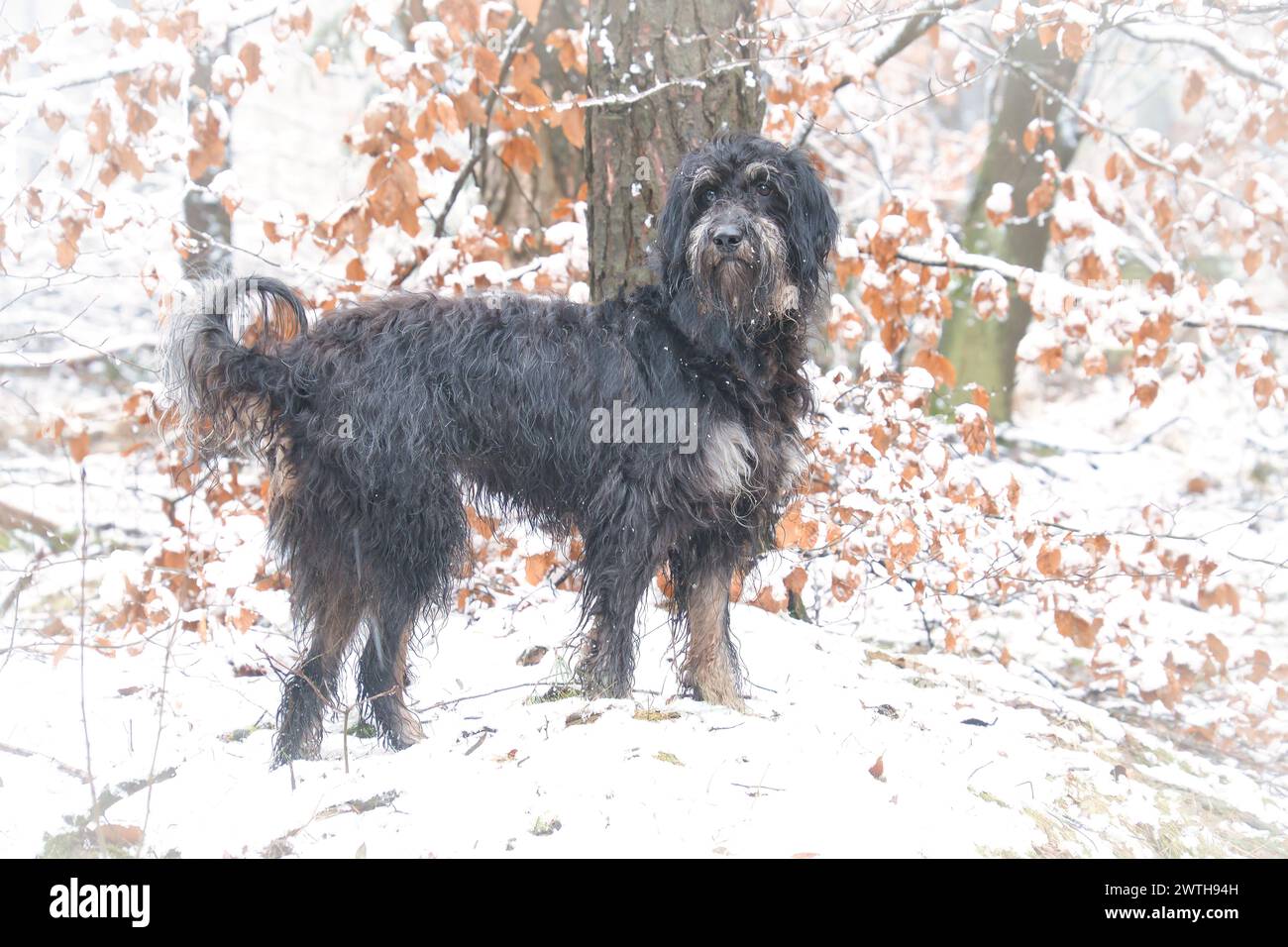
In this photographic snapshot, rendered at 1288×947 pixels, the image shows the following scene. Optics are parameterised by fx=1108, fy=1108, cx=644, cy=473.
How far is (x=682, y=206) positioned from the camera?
427 cm

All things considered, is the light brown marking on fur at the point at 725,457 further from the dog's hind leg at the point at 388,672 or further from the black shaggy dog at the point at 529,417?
the dog's hind leg at the point at 388,672

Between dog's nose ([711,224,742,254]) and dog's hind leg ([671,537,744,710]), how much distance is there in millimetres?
1200

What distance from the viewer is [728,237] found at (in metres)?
4.03

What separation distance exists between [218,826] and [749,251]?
264 centimetres

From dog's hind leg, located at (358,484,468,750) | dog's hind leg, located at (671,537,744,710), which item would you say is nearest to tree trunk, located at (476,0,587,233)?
dog's hind leg, located at (671,537,744,710)

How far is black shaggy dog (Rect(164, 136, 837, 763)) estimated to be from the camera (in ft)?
13.4

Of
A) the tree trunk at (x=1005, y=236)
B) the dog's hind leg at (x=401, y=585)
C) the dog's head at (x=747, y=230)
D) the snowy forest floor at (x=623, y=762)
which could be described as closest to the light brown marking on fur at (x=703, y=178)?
the dog's head at (x=747, y=230)

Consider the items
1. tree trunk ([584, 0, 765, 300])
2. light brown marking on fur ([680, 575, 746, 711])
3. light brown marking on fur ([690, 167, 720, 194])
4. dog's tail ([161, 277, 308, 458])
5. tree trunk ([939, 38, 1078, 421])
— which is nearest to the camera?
dog's tail ([161, 277, 308, 458])

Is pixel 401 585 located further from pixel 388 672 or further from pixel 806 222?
pixel 806 222

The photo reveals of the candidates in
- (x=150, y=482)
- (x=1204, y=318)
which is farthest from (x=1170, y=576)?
(x=150, y=482)

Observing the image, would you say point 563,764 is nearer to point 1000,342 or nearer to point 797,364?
point 797,364

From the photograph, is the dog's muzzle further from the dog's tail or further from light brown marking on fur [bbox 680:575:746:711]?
the dog's tail

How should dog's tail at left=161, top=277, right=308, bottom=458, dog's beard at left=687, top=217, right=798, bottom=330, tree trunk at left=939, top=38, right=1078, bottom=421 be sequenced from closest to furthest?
dog's tail at left=161, top=277, right=308, bottom=458
dog's beard at left=687, top=217, right=798, bottom=330
tree trunk at left=939, top=38, right=1078, bottom=421

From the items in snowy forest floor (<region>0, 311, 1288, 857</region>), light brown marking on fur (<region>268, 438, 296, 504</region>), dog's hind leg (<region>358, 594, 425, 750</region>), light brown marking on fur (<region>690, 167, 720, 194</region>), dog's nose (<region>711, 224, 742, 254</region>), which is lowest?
snowy forest floor (<region>0, 311, 1288, 857</region>)
